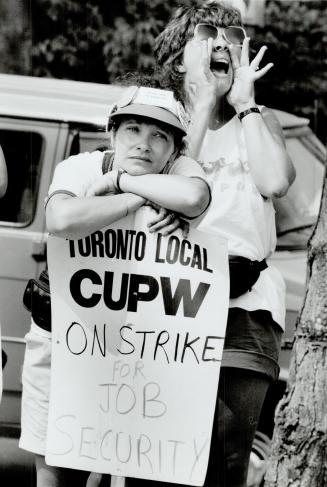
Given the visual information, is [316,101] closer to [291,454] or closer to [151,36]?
[151,36]

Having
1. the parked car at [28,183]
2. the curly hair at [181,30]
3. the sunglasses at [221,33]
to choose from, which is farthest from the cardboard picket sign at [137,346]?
the parked car at [28,183]

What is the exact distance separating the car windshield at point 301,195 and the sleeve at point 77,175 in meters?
1.72

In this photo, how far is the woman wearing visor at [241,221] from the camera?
3.52m

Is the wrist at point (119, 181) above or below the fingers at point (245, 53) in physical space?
below

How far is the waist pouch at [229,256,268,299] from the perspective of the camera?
138 inches

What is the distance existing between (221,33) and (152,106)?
45 cm

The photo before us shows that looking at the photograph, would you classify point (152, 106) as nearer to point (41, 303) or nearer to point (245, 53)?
point (245, 53)

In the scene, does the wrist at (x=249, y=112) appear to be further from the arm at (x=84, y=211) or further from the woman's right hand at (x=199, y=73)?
the arm at (x=84, y=211)

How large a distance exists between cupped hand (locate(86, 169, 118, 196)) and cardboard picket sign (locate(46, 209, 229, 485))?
0.40 feet

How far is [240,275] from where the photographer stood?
11.5 ft

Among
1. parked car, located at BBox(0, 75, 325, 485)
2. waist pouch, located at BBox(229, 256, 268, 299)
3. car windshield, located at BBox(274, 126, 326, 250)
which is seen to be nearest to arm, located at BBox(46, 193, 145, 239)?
waist pouch, located at BBox(229, 256, 268, 299)

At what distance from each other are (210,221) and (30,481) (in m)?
1.92

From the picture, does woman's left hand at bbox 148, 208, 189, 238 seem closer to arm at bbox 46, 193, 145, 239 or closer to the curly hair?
arm at bbox 46, 193, 145, 239

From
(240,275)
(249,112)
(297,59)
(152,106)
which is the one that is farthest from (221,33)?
(297,59)
